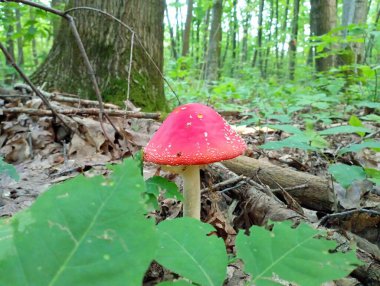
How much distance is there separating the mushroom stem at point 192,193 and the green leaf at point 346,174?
2.26 ft

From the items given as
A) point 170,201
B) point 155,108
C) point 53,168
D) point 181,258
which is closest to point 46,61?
point 155,108

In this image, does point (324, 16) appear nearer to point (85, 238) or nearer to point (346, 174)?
point (346, 174)

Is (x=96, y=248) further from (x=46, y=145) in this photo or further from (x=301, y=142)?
(x=46, y=145)

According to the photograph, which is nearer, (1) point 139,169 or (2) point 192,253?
(1) point 139,169

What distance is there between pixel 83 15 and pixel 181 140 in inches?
121

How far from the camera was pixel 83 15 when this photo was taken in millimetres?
4094

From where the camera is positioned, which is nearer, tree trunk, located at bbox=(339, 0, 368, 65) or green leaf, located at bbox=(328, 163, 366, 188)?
green leaf, located at bbox=(328, 163, 366, 188)

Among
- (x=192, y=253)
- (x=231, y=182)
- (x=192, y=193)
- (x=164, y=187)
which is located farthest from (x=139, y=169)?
(x=231, y=182)

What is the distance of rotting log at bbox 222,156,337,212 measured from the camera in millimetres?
2137

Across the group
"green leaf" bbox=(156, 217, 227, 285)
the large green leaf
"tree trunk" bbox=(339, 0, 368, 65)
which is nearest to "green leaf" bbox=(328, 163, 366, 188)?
"green leaf" bbox=(156, 217, 227, 285)

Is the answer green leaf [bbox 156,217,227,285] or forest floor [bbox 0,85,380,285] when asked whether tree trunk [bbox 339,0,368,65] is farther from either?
green leaf [bbox 156,217,227,285]

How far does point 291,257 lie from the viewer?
33.0 inches

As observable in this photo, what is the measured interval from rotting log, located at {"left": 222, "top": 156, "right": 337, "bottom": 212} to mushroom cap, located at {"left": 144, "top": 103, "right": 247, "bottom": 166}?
63cm

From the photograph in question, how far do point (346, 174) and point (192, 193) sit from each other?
78 centimetres
